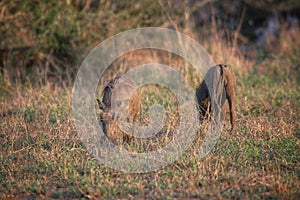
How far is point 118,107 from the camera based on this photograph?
5035mm

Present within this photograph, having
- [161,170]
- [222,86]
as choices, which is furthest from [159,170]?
[222,86]

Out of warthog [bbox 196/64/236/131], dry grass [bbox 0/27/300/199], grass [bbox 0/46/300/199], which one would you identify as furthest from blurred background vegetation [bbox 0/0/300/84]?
warthog [bbox 196/64/236/131]

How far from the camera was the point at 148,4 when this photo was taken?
923cm

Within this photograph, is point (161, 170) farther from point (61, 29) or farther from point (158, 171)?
point (61, 29)

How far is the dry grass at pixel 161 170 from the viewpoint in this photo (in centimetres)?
390

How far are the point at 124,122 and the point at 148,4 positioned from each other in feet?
15.4

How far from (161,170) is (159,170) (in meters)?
0.02

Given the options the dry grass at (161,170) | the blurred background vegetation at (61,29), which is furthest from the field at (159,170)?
the blurred background vegetation at (61,29)

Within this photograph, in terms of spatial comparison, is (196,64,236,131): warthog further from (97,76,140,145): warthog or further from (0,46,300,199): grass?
(97,76,140,145): warthog

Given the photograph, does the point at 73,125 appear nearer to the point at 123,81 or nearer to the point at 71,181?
the point at 123,81

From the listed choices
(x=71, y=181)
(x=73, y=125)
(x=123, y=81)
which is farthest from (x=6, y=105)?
(x=71, y=181)

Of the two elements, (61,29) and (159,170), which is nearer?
(159,170)

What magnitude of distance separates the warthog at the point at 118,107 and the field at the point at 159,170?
284mm

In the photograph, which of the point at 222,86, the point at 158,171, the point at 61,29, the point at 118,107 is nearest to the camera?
the point at 158,171
